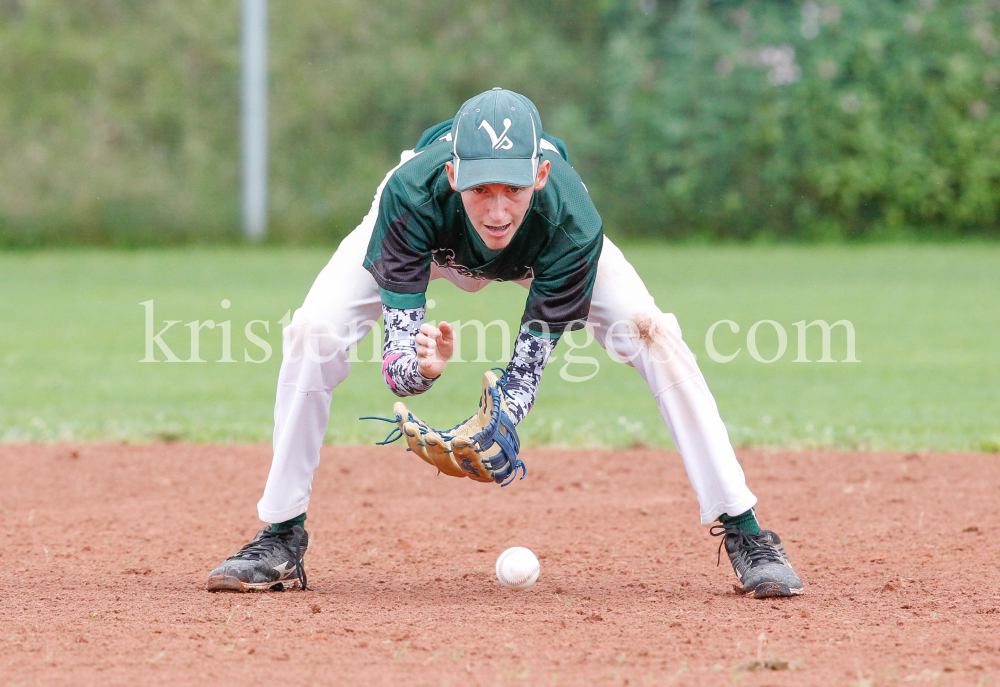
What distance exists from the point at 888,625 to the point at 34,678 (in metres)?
2.41

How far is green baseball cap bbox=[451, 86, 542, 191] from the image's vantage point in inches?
134

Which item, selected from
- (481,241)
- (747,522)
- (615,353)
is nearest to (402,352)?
(481,241)

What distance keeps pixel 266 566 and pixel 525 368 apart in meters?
1.13

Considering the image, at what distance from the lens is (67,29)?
65.3 feet

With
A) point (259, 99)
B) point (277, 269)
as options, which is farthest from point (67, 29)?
point (277, 269)

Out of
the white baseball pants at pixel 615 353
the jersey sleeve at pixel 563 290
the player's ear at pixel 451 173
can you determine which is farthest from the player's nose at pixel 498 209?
the white baseball pants at pixel 615 353

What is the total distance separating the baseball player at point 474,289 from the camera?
350cm

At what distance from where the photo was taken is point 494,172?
11.1ft

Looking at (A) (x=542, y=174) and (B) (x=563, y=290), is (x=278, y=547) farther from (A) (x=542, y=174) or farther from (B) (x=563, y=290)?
(A) (x=542, y=174)

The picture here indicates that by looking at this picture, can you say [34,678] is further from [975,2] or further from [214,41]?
[975,2]

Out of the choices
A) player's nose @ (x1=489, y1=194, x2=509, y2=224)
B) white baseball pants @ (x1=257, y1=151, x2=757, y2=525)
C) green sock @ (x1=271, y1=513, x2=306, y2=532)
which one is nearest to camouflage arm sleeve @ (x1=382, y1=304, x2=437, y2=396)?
white baseball pants @ (x1=257, y1=151, x2=757, y2=525)

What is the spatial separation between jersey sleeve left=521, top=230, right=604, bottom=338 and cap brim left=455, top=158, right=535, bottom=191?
31 centimetres

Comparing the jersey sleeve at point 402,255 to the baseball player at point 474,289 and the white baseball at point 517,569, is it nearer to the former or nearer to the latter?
the baseball player at point 474,289

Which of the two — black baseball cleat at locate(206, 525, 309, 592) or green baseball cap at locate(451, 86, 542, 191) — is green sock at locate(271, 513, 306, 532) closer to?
black baseball cleat at locate(206, 525, 309, 592)
